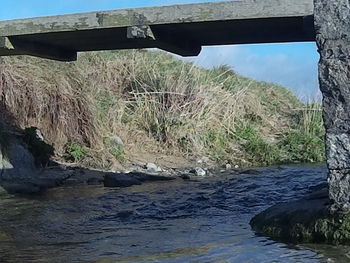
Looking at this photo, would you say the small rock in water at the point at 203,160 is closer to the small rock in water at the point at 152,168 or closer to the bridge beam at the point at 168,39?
the small rock in water at the point at 152,168

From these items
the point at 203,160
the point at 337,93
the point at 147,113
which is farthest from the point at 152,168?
the point at 337,93

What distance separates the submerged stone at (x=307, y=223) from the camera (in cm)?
477

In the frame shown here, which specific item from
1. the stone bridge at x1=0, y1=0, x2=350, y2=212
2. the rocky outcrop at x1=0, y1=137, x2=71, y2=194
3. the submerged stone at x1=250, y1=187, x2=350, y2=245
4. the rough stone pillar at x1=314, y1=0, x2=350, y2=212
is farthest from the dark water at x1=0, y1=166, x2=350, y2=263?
the stone bridge at x1=0, y1=0, x2=350, y2=212

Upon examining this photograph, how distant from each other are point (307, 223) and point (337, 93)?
1.09 meters

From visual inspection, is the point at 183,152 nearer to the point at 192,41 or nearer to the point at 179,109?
the point at 179,109

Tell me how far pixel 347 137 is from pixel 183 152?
9.49 m

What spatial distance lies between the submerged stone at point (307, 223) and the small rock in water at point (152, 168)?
6476mm

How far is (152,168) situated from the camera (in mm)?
12445

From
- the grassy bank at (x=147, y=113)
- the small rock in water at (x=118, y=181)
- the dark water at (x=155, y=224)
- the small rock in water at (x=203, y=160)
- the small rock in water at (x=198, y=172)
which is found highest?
the grassy bank at (x=147, y=113)

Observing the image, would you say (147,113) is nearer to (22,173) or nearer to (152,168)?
(152,168)

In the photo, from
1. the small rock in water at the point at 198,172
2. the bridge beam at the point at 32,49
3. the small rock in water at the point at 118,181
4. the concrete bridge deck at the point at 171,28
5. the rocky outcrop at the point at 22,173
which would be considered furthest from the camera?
the small rock in water at the point at 198,172

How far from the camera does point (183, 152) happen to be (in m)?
14.1

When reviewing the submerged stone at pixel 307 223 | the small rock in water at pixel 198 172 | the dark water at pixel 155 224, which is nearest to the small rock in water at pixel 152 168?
the small rock in water at pixel 198 172

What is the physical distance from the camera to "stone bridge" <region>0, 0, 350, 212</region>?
15.6ft
